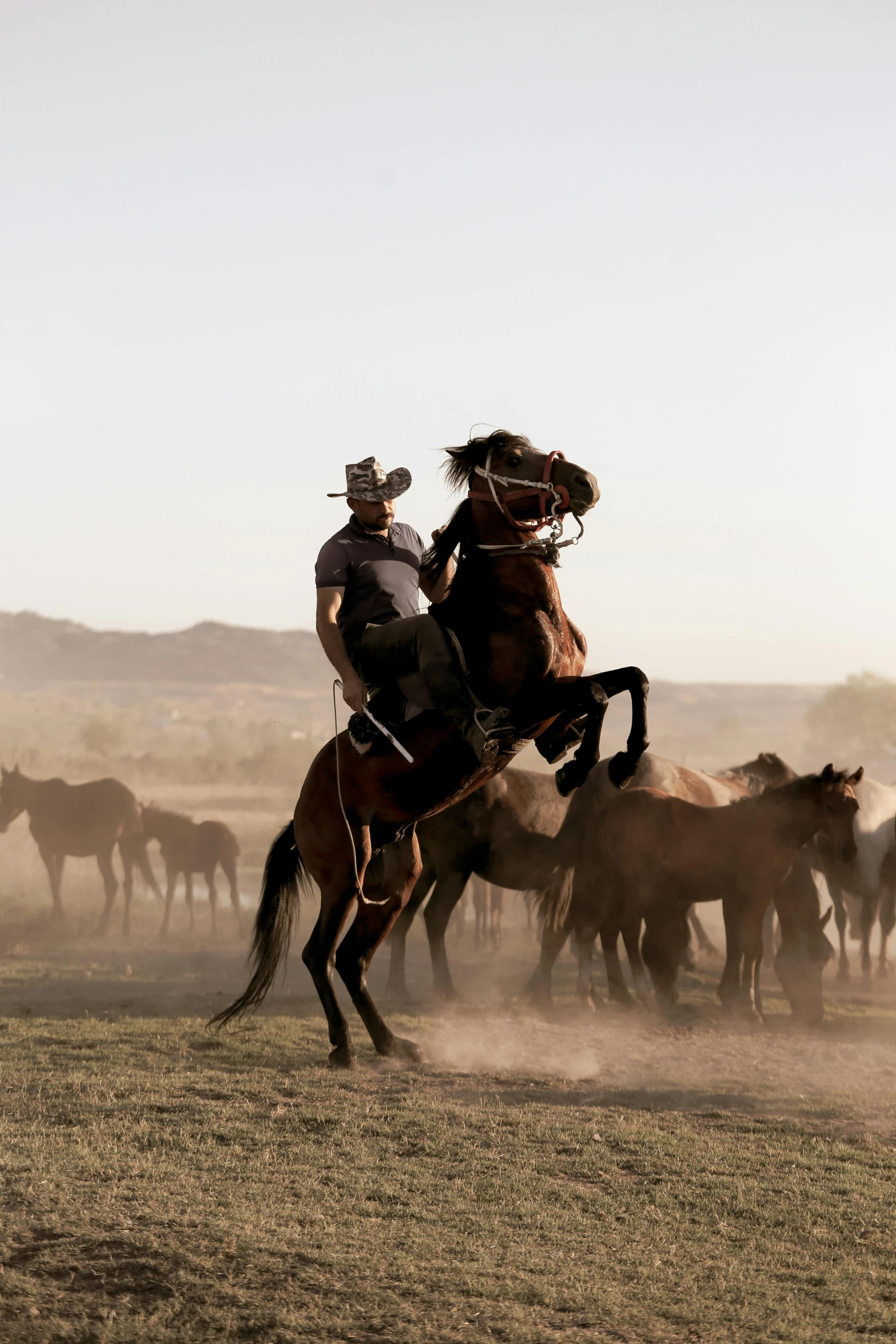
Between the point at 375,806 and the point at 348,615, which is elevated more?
the point at 348,615

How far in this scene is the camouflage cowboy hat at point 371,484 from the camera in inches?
293

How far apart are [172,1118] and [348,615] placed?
120 inches

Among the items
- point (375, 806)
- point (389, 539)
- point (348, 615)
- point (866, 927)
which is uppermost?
point (389, 539)

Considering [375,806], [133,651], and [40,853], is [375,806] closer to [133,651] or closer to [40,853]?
[40,853]

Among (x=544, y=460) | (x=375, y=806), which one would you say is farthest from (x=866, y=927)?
(x=544, y=460)

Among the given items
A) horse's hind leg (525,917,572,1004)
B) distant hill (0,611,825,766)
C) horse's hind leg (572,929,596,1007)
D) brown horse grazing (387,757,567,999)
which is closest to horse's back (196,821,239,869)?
brown horse grazing (387,757,567,999)

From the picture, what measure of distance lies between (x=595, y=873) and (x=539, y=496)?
708 centimetres

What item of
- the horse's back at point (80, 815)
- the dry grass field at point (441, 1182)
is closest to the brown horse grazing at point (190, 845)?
the horse's back at point (80, 815)

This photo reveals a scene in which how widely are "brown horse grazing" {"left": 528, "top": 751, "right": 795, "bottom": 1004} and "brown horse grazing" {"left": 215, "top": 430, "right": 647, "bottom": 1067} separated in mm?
4327

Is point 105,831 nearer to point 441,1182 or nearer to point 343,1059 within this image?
point 343,1059

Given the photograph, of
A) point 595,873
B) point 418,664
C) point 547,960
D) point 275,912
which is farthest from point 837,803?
point 418,664

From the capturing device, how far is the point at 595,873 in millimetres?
12680

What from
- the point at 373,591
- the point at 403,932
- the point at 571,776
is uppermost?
the point at 373,591

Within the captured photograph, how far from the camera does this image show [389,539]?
7586 mm
